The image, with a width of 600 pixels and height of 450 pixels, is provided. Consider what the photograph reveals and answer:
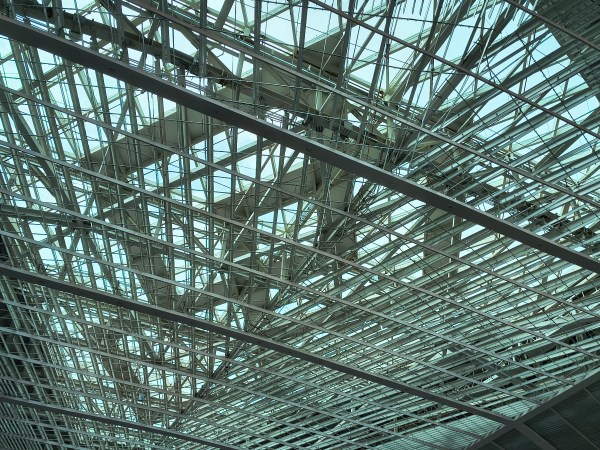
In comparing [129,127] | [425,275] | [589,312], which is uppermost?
[129,127]

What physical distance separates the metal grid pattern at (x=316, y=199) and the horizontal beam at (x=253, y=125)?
7cm

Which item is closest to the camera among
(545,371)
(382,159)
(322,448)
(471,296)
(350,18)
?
(350,18)

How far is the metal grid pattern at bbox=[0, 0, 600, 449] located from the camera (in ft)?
67.6

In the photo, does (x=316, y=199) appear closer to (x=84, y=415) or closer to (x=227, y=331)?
(x=227, y=331)

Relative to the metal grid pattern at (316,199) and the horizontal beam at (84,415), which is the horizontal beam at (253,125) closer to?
Result: the metal grid pattern at (316,199)

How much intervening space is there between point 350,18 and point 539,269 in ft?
48.6

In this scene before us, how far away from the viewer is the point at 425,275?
3002 centimetres

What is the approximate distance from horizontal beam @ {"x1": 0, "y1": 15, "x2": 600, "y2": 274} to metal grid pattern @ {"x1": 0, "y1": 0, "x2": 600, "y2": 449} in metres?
0.07

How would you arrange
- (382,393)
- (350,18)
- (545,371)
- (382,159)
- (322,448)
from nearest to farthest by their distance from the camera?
(350,18)
(382,159)
(545,371)
(382,393)
(322,448)

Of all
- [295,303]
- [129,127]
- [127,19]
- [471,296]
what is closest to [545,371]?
[471,296]

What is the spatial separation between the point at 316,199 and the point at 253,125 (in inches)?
337

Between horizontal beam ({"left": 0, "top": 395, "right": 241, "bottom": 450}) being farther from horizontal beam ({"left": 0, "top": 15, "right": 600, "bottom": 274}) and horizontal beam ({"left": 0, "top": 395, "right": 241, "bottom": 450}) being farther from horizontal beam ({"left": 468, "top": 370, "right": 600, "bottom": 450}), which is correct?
horizontal beam ({"left": 0, "top": 15, "right": 600, "bottom": 274})

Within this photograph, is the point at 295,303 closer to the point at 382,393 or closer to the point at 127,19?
the point at 382,393

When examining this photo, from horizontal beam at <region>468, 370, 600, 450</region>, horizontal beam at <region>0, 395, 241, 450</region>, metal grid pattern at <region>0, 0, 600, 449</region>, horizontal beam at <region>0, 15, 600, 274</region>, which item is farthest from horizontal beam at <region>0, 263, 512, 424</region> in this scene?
horizontal beam at <region>0, 395, 241, 450</region>
